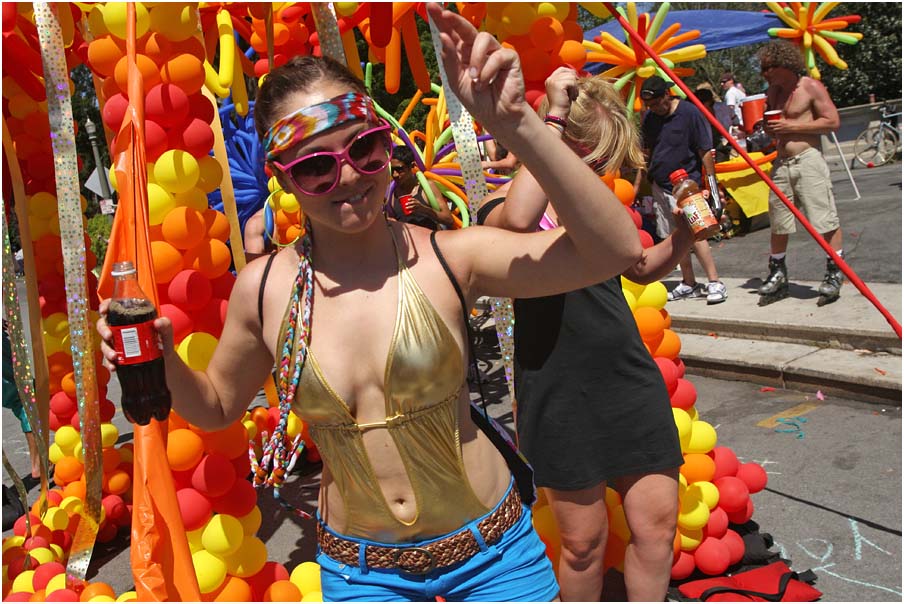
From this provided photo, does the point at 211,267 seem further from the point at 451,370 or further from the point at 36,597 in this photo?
the point at 451,370

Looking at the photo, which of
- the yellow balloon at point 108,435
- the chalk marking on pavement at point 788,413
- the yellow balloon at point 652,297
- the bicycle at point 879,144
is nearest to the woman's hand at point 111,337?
the yellow balloon at point 652,297

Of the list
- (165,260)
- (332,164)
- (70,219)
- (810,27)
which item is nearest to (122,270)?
(332,164)

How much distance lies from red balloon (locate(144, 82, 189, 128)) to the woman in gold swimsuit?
4.18 ft

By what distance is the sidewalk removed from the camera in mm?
4758

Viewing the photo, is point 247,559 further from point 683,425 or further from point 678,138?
point 678,138

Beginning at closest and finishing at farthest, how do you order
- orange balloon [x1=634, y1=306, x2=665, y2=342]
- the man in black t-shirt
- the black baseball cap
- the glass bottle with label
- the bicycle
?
the glass bottle with label, orange balloon [x1=634, y1=306, x2=665, y2=342], the black baseball cap, the man in black t-shirt, the bicycle

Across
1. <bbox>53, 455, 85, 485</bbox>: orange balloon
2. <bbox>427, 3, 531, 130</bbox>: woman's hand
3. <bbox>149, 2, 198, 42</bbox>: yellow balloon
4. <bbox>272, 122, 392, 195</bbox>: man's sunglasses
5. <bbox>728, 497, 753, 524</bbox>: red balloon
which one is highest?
<bbox>149, 2, 198, 42</bbox>: yellow balloon

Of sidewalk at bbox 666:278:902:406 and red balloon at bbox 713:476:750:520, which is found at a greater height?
red balloon at bbox 713:476:750:520

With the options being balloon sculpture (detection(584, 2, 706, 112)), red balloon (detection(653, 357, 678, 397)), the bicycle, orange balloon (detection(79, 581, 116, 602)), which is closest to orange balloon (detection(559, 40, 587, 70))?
balloon sculpture (detection(584, 2, 706, 112))

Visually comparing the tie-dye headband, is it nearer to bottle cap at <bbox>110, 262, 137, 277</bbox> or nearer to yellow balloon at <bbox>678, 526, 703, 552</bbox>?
bottle cap at <bbox>110, 262, 137, 277</bbox>

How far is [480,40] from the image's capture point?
134cm

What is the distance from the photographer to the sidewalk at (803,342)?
4.76 m

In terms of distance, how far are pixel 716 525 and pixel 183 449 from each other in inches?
77.6

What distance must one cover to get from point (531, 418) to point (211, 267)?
1.40 metres
